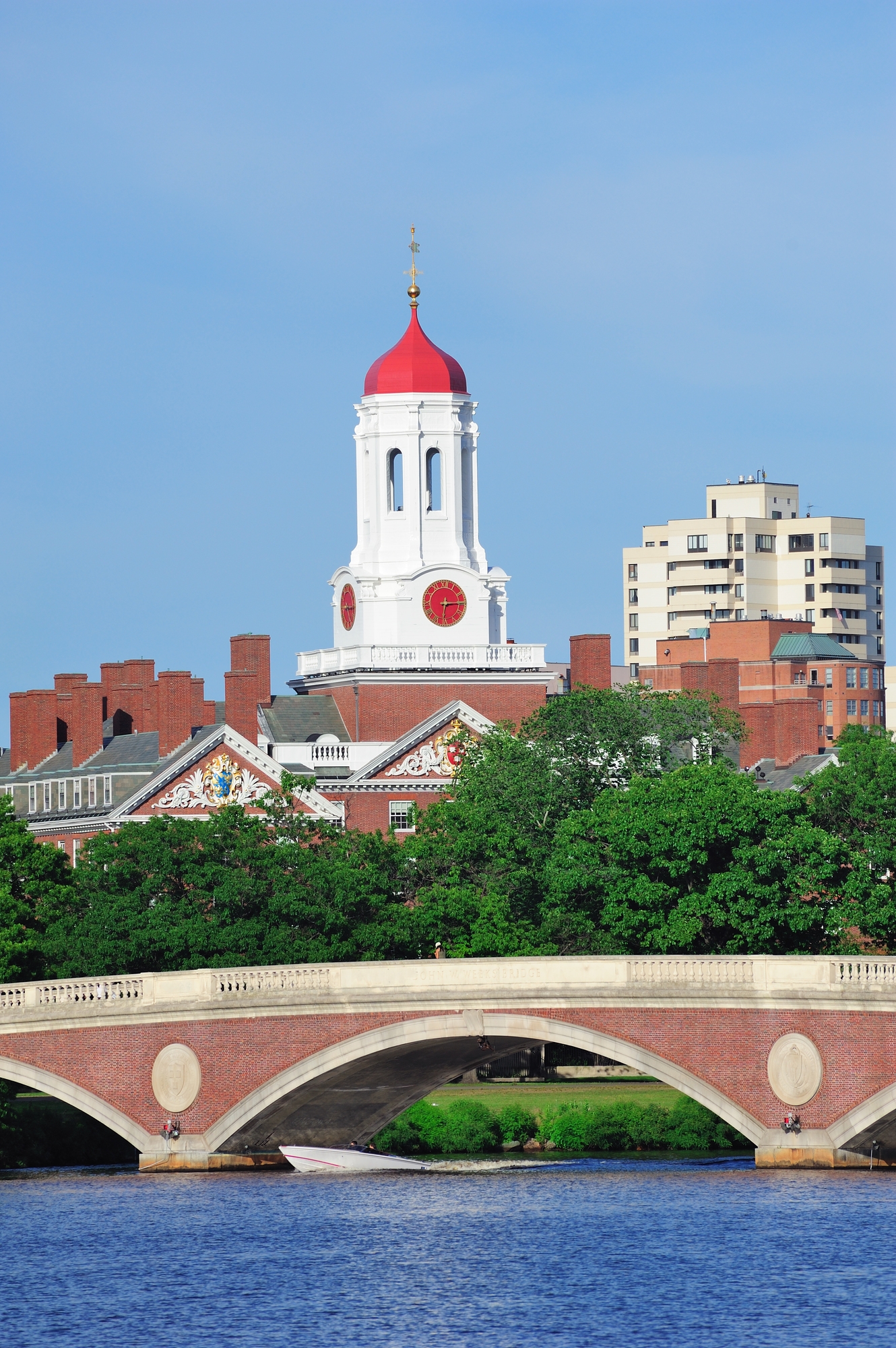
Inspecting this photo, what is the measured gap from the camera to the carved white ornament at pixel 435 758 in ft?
360

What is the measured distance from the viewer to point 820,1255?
58375mm

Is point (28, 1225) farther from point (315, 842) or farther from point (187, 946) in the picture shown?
point (315, 842)

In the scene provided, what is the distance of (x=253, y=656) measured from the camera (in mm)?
114125

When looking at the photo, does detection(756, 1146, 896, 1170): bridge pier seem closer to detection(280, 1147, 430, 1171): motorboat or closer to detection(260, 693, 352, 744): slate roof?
detection(280, 1147, 430, 1171): motorboat

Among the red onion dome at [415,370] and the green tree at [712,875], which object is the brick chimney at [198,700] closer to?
the red onion dome at [415,370]

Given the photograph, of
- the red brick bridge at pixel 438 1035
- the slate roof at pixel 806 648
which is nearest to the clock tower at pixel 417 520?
the red brick bridge at pixel 438 1035

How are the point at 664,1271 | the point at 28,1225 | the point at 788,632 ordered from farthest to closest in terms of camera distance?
1. the point at 788,632
2. the point at 28,1225
3. the point at 664,1271

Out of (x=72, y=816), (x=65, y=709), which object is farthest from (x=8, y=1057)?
(x=65, y=709)

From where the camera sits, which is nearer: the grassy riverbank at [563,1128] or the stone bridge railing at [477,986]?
the stone bridge railing at [477,986]

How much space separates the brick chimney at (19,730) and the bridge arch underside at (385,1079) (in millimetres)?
50836

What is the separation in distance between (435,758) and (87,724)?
690 inches

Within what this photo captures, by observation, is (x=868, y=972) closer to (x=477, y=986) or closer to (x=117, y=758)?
(x=477, y=986)

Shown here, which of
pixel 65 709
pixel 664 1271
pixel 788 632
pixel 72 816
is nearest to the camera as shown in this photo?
pixel 664 1271

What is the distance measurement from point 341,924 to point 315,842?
16.9 metres
